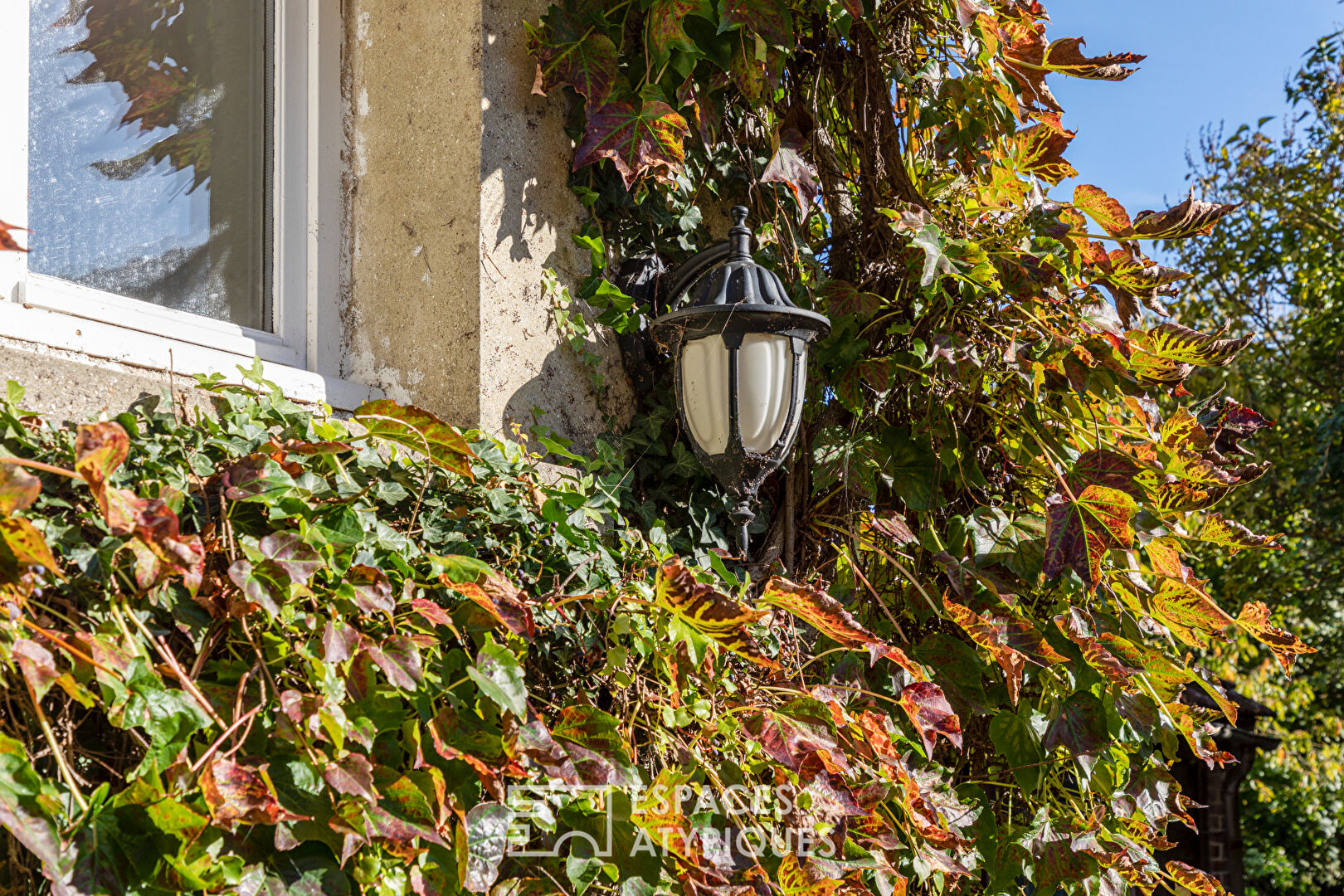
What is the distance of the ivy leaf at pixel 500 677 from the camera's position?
3.65 ft

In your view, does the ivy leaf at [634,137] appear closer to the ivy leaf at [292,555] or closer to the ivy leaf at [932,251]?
the ivy leaf at [932,251]

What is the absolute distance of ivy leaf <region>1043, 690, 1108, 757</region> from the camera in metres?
1.81

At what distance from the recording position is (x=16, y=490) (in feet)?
2.81

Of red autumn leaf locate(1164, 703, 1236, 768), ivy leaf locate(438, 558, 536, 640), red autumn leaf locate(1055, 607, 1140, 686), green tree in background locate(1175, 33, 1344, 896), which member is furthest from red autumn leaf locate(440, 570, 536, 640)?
green tree in background locate(1175, 33, 1344, 896)

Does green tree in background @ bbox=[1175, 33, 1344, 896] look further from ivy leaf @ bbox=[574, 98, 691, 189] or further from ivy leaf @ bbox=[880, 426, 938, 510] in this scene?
ivy leaf @ bbox=[574, 98, 691, 189]

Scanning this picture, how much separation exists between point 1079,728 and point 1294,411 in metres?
8.01

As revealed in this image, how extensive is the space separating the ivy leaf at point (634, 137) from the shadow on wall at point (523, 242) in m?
0.11

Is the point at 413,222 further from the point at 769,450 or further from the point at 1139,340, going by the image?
the point at 1139,340

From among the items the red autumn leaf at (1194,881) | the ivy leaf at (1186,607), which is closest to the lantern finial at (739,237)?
the ivy leaf at (1186,607)

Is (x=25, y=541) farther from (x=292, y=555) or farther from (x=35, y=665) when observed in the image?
→ (x=292, y=555)

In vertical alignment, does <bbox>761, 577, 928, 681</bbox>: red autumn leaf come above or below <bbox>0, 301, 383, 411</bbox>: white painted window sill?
below

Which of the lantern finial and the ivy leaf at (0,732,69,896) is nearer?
the ivy leaf at (0,732,69,896)

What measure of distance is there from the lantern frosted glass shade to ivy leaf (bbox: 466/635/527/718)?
0.71 meters

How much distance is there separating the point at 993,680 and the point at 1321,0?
8.18 metres
